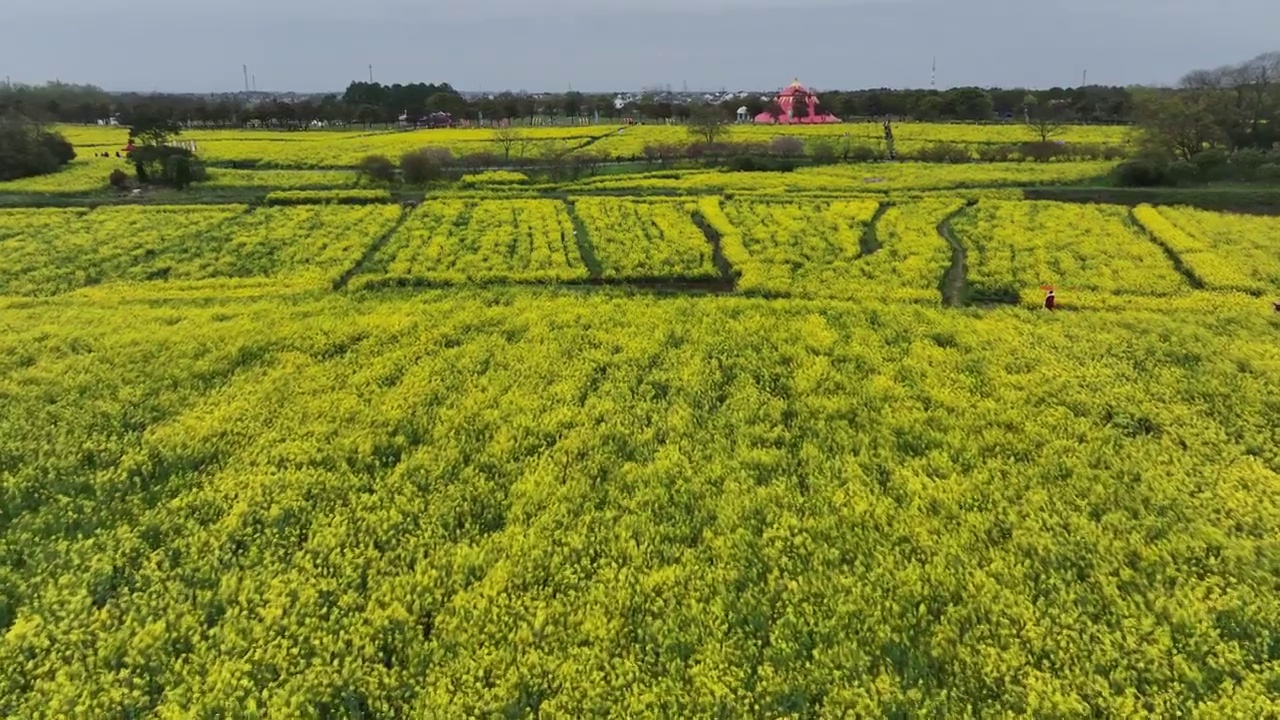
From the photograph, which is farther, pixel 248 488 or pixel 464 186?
pixel 464 186

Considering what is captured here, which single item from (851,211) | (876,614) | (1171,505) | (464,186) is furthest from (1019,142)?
(876,614)

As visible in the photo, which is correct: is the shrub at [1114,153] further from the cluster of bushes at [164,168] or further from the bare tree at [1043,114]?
the cluster of bushes at [164,168]

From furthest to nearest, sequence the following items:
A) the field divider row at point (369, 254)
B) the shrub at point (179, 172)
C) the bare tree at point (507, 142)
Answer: the bare tree at point (507, 142)
the shrub at point (179, 172)
the field divider row at point (369, 254)

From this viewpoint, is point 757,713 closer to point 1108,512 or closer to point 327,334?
point 1108,512

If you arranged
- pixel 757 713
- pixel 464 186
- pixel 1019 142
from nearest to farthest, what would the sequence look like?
pixel 757 713, pixel 464 186, pixel 1019 142

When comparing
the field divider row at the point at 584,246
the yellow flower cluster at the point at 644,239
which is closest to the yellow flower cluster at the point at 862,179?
the yellow flower cluster at the point at 644,239

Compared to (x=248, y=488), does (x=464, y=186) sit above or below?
above

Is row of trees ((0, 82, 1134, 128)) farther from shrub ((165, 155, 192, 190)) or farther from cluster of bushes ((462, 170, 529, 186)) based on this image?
shrub ((165, 155, 192, 190))
